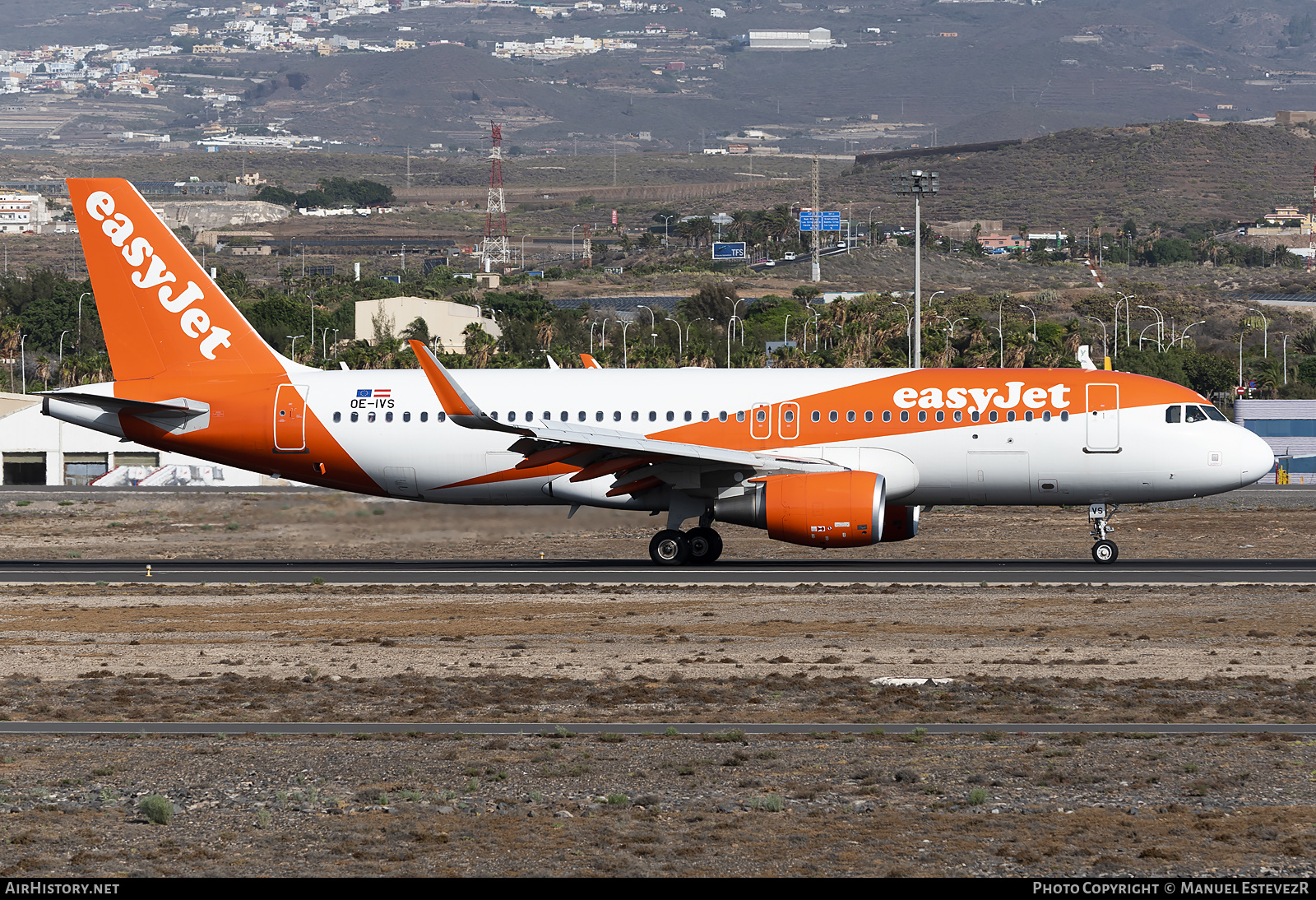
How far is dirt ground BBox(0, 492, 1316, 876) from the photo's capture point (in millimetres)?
13289

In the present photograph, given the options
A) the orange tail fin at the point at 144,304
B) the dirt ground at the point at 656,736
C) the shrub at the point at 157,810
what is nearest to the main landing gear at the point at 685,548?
the dirt ground at the point at 656,736

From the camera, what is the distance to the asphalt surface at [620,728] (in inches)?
712

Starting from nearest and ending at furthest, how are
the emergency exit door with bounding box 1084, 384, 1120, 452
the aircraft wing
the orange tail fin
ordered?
the aircraft wing
the emergency exit door with bounding box 1084, 384, 1120, 452
the orange tail fin

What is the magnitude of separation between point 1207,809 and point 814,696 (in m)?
6.71

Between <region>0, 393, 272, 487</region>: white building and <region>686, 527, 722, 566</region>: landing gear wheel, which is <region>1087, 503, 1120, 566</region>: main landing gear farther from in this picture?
<region>0, 393, 272, 487</region>: white building

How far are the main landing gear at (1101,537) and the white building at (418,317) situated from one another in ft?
363

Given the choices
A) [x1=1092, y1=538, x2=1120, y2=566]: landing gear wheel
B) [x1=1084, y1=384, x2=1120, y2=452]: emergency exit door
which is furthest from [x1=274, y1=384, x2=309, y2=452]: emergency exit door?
[x1=1092, y1=538, x2=1120, y2=566]: landing gear wheel

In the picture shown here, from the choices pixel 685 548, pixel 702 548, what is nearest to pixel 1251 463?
pixel 702 548

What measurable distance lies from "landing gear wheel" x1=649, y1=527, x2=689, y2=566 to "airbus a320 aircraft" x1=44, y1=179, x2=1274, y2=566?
47mm

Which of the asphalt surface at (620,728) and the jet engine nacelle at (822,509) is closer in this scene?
the asphalt surface at (620,728)

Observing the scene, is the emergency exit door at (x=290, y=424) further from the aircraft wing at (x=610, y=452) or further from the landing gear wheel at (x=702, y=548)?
the landing gear wheel at (x=702, y=548)

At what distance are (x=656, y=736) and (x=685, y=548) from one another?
61.2 feet

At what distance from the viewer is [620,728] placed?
18406 mm

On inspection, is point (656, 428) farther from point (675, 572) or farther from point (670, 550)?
point (675, 572)
